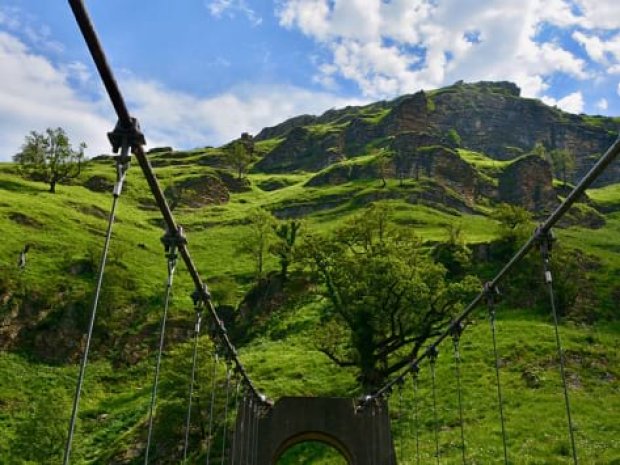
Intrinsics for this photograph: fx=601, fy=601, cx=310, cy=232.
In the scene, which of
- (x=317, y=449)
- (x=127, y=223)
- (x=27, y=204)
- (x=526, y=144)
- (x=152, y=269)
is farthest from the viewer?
(x=526, y=144)

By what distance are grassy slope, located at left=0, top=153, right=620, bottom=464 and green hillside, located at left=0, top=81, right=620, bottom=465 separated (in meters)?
0.11

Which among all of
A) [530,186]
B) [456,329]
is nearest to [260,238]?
[456,329]

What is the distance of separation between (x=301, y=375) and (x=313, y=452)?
756 cm

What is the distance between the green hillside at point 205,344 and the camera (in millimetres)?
23109

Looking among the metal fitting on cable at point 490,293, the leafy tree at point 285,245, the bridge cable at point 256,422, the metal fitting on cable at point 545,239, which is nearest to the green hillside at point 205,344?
the leafy tree at point 285,245

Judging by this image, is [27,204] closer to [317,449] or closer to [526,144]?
[317,449]

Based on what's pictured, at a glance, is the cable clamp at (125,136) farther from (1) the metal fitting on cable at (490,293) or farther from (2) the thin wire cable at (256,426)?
(2) the thin wire cable at (256,426)

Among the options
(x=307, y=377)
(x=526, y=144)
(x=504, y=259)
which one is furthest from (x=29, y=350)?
(x=526, y=144)

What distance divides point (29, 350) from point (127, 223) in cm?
3375

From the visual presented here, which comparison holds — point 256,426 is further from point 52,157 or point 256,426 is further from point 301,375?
point 52,157

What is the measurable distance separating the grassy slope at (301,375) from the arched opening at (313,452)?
0.37 feet

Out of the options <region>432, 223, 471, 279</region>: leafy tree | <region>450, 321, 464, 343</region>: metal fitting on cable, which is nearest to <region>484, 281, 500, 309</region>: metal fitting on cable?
<region>450, 321, 464, 343</region>: metal fitting on cable

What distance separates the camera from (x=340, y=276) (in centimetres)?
2780

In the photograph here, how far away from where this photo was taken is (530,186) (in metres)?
105
